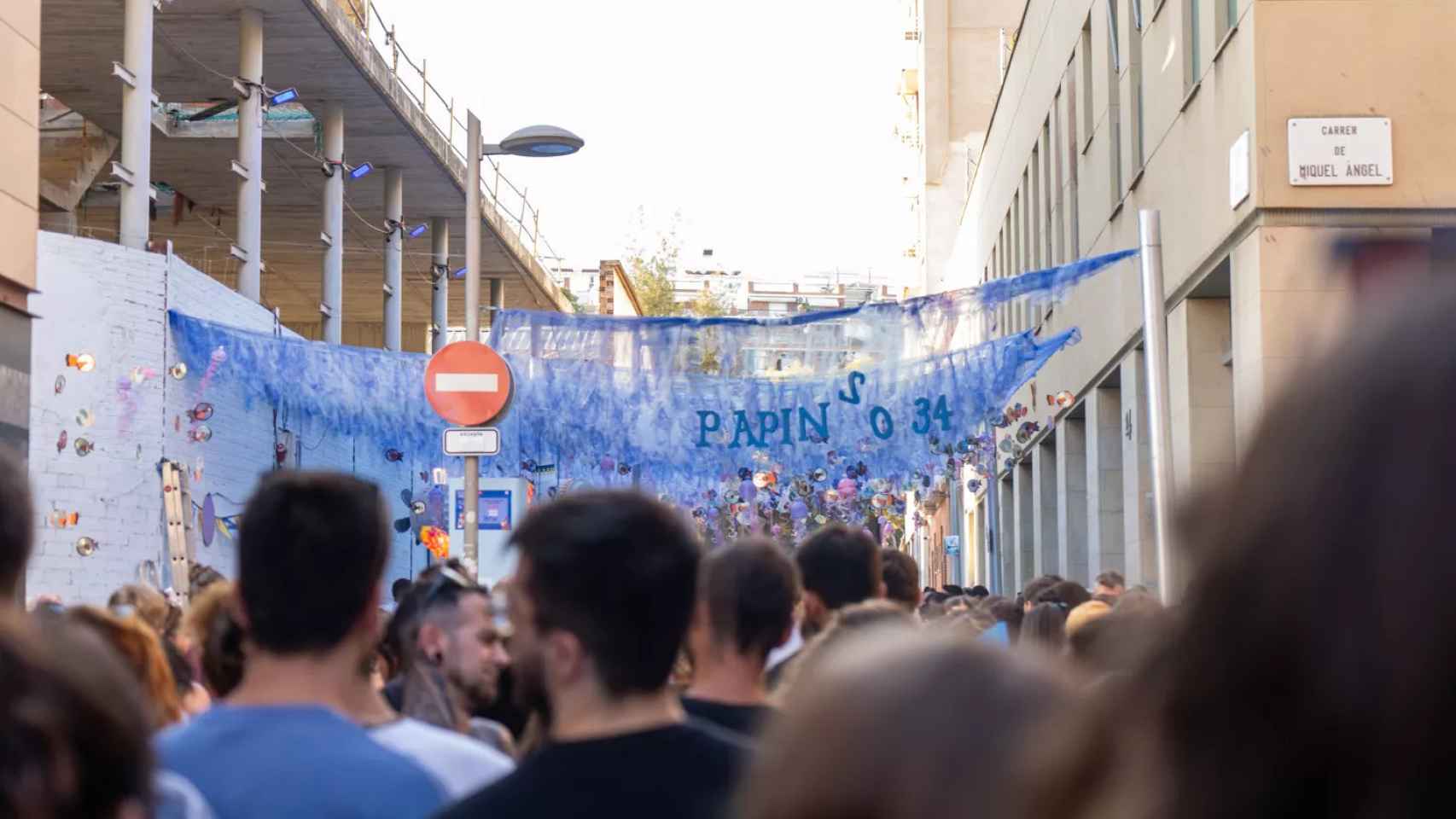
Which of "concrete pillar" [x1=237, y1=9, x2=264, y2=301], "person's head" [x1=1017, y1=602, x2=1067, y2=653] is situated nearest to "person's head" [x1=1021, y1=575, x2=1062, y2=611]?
"person's head" [x1=1017, y1=602, x2=1067, y2=653]

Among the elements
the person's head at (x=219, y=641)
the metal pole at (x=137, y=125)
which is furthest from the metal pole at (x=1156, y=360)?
the metal pole at (x=137, y=125)

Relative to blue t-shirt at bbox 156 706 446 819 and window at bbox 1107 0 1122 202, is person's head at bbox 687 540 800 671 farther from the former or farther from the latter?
window at bbox 1107 0 1122 202

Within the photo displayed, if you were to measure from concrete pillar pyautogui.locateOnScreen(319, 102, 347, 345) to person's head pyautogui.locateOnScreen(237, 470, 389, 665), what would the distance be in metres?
24.4

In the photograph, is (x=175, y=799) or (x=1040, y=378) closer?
(x=175, y=799)

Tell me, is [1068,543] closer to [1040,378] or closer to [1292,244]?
[1040,378]

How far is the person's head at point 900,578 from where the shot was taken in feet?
26.2

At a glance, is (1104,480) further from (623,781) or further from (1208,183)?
(623,781)

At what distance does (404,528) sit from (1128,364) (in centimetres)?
975

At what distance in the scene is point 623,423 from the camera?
16375 mm

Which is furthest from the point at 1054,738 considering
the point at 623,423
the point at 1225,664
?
the point at 623,423

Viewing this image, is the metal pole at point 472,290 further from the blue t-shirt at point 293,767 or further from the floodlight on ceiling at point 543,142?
the blue t-shirt at point 293,767

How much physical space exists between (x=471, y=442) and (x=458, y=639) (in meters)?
9.49

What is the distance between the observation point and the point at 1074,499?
27875 millimetres

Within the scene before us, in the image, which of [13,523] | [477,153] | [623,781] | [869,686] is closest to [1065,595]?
[477,153]
